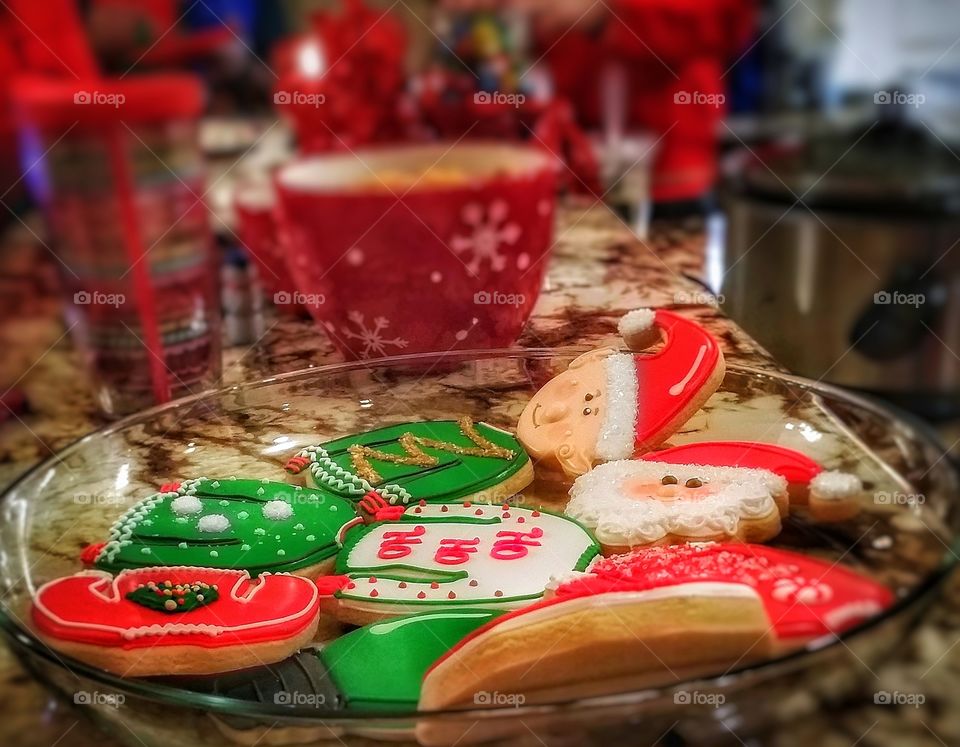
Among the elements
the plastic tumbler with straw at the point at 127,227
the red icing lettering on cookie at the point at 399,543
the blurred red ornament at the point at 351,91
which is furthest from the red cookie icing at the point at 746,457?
the blurred red ornament at the point at 351,91

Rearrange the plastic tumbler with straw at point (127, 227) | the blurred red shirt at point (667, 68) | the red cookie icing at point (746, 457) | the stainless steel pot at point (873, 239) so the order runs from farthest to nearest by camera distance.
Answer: the blurred red shirt at point (667, 68)
the stainless steel pot at point (873, 239)
the plastic tumbler with straw at point (127, 227)
the red cookie icing at point (746, 457)

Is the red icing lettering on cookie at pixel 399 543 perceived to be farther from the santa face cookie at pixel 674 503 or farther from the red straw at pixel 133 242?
the red straw at pixel 133 242

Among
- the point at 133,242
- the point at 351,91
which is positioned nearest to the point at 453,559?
the point at 133,242

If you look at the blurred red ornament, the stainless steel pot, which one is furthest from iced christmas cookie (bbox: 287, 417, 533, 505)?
the blurred red ornament

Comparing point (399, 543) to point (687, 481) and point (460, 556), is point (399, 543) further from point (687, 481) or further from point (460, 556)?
point (687, 481)

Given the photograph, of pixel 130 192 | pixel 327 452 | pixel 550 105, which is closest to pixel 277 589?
pixel 327 452

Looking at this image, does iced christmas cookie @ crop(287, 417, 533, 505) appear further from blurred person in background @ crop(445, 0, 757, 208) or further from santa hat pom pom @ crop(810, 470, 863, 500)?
blurred person in background @ crop(445, 0, 757, 208)
